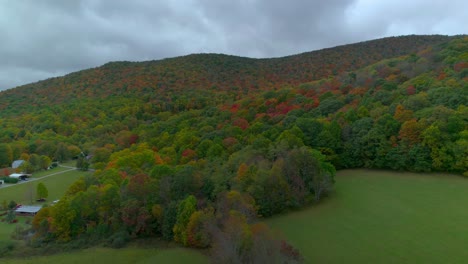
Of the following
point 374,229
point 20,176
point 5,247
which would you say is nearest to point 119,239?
point 5,247

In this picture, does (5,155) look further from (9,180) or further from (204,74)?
(204,74)

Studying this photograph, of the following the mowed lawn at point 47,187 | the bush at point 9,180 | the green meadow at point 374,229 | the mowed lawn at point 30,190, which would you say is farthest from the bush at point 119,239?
the bush at point 9,180

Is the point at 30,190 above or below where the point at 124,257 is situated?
above

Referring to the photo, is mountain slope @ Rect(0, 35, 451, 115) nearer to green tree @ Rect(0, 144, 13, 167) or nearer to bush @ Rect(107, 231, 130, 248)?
green tree @ Rect(0, 144, 13, 167)

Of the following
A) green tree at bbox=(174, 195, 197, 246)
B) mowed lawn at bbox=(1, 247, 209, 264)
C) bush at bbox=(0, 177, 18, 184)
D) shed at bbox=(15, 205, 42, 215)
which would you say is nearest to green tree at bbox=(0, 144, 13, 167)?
bush at bbox=(0, 177, 18, 184)

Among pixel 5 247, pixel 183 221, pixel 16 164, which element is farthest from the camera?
pixel 16 164

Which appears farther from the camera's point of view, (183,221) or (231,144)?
(231,144)

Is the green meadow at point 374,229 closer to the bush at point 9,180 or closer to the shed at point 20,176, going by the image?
the bush at point 9,180
